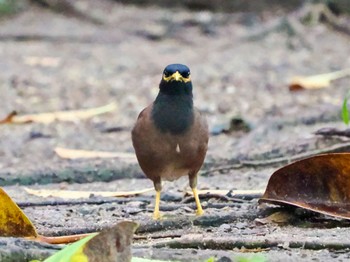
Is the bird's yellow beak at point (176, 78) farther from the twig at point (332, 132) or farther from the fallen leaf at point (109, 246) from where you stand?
the fallen leaf at point (109, 246)

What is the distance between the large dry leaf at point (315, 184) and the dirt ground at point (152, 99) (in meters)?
0.08

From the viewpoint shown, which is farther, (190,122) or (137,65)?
(137,65)

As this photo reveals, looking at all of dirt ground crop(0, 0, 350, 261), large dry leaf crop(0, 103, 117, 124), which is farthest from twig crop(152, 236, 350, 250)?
large dry leaf crop(0, 103, 117, 124)

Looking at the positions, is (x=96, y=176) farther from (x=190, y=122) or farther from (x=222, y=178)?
(x=190, y=122)

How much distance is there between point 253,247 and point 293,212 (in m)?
0.54

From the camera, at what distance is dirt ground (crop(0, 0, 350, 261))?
11.1 ft

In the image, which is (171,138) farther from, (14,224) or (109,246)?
(109,246)

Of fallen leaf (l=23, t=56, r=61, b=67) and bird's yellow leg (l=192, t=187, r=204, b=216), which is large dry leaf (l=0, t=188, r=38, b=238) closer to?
bird's yellow leg (l=192, t=187, r=204, b=216)

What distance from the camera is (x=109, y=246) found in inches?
99.0

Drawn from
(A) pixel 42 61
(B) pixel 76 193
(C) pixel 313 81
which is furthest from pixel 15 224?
(A) pixel 42 61

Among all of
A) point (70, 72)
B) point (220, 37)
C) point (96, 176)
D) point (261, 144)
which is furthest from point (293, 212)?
point (220, 37)

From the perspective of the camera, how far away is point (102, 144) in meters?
6.36

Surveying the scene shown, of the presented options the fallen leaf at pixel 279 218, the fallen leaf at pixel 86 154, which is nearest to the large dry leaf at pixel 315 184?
the fallen leaf at pixel 279 218

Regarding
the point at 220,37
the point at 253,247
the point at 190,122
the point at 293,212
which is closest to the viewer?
the point at 253,247
